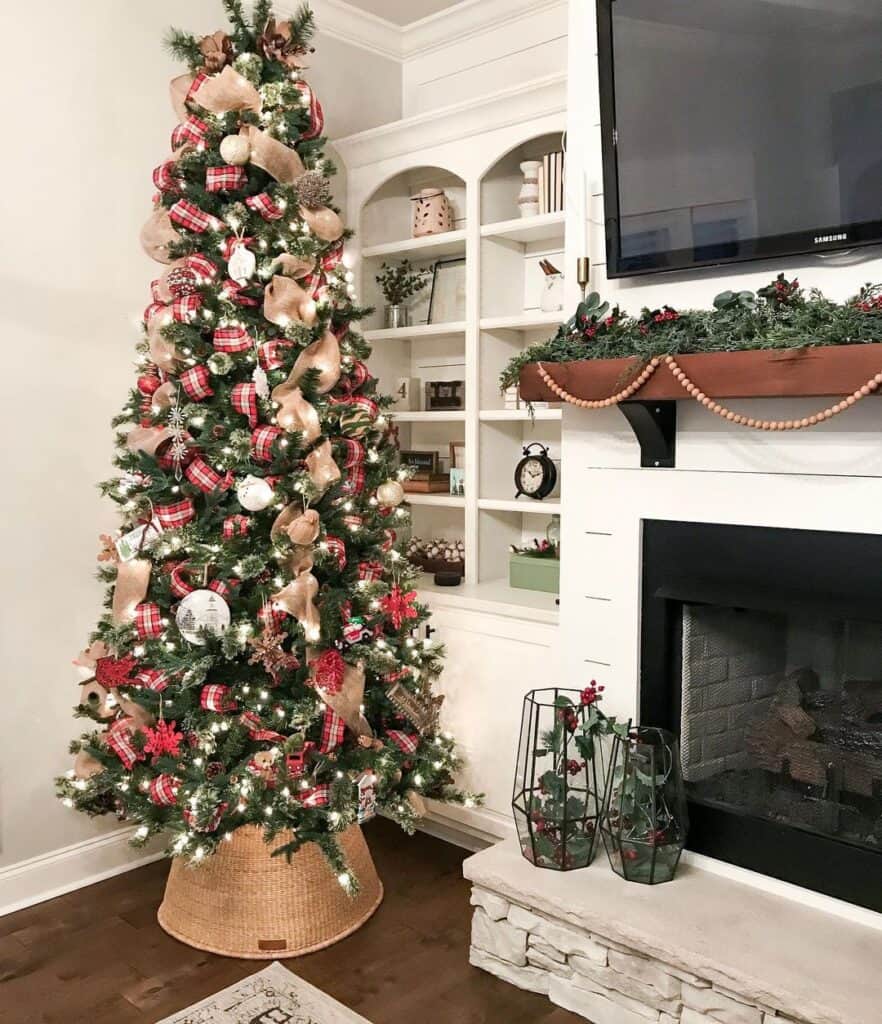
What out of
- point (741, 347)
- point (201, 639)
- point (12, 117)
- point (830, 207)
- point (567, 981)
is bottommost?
point (567, 981)

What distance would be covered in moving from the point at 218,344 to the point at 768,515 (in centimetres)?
141

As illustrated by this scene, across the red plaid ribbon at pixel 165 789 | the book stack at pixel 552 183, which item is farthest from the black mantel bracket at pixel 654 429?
the red plaid ribbon at pixel 165 789

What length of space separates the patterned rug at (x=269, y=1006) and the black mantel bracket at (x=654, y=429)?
1.50m

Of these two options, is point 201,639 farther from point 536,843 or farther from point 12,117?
point 12,117

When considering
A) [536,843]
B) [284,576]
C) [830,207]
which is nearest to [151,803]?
[284,576]

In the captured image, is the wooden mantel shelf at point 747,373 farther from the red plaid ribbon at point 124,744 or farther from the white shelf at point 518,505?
the red plaid ribbon at point 124,744

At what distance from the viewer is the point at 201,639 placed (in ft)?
8.00

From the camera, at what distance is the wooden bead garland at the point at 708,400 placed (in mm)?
1912

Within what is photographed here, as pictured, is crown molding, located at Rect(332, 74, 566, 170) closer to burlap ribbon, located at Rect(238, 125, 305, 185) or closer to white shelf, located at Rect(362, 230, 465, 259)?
white shelf, located at Rect(362, 230, 465, 259)

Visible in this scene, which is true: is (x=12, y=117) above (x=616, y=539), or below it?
above

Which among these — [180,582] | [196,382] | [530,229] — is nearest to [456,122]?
[530,229]

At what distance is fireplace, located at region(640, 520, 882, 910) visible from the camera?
2.19 meters

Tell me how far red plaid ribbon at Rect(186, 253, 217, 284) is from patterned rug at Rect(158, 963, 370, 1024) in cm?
175

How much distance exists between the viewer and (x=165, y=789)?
245 cm
